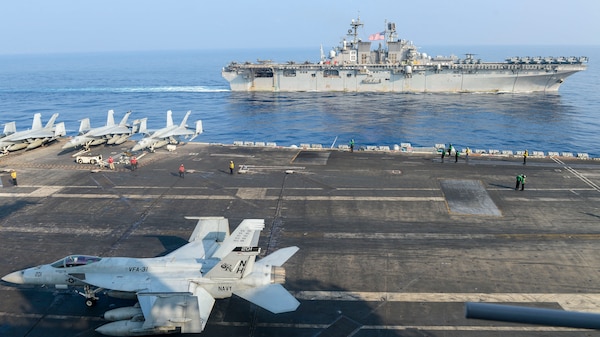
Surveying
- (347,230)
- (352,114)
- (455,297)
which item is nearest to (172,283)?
(347,230)

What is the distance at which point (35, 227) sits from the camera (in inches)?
1254

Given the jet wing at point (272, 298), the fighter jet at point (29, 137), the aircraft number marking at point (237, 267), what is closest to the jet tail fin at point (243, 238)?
the aircraft number marking at point (237, 267)

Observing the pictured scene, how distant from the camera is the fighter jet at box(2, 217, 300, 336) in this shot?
60.7 feet

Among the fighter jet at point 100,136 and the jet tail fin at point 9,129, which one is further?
the jet tail fin at point 9,129

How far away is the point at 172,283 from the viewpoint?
20.5 m

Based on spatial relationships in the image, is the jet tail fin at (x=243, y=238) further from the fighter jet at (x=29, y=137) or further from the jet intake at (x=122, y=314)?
the fighter jet at (x=29, y=137)

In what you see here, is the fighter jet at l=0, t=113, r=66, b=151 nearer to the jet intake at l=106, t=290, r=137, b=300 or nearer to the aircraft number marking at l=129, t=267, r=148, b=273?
the jet intake at l=106, t=290, r=137, b=300

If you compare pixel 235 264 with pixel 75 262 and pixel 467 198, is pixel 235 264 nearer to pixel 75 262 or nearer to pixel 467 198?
pixel 75 262

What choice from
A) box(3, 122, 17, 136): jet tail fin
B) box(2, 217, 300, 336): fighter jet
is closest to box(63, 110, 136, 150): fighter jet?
box(3, 122, 17, 136): jet tail fin

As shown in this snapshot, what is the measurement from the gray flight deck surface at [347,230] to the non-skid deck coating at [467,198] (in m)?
0.17

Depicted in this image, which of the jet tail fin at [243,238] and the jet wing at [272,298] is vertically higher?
the jet tail fin at [243,238]

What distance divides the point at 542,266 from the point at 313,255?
1347 cm

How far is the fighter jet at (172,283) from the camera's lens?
60.7ft

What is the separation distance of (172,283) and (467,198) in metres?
26.0
